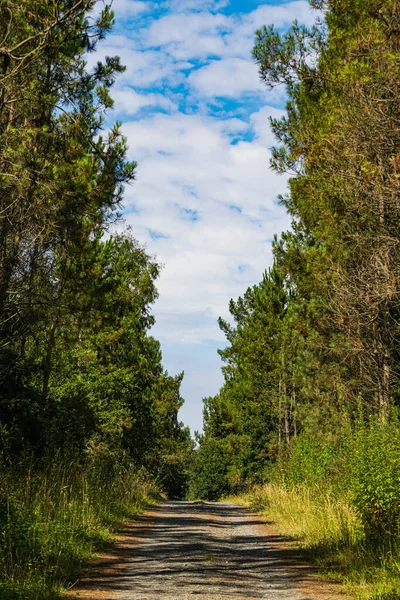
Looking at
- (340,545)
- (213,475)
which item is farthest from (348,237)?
(213,475)

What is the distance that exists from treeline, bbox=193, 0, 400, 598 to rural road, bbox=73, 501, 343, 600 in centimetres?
179

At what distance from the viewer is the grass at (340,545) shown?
27.6 feet

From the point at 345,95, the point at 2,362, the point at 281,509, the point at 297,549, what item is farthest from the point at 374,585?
the point at 281,509

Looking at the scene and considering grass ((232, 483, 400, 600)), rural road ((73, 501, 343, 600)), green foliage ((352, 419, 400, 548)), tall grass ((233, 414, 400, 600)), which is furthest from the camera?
green foliage ((352, 419, 400, 548))

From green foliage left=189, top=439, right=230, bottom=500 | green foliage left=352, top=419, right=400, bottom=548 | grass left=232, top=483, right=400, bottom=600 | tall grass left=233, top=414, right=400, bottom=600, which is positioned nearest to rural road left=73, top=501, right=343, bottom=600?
grass left=232, top=483, right=400, bottom=600

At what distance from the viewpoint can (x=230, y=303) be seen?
55281 mm

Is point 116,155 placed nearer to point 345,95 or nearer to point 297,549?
point 345,95

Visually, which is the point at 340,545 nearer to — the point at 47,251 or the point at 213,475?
the point at 47,251

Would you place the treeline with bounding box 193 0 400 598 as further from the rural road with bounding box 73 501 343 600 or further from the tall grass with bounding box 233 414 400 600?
the rural road with bounding box 73 501 343 600

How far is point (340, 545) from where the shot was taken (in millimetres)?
11195

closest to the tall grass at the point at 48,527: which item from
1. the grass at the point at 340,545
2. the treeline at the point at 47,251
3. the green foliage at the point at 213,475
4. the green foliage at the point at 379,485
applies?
the treeline at the point at 47,251

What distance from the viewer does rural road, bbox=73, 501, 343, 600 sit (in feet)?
26.9

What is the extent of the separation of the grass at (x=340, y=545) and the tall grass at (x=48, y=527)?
3654mm

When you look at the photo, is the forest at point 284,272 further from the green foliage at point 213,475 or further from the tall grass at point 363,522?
the green foliage at point 213,475
